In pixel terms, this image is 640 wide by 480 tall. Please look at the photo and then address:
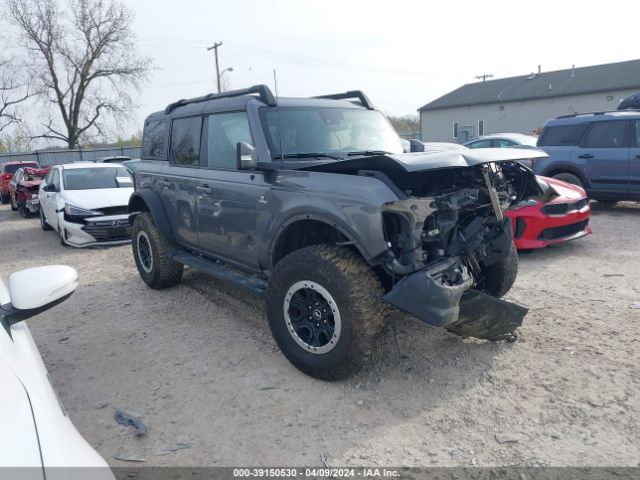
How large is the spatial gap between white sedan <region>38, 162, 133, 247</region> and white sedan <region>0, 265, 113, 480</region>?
7114mm

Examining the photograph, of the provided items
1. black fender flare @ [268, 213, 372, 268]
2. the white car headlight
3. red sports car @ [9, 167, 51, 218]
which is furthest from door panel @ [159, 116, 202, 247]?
red sports car @ [9, 167, 51, 218]

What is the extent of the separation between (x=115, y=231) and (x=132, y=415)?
20.6 feet

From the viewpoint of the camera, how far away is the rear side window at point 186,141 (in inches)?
208

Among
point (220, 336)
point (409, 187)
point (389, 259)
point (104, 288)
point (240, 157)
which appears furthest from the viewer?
point (104, 288)

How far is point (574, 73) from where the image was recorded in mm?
35094

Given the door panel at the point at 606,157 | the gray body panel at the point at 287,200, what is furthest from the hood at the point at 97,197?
the door panel at the point at 606,157

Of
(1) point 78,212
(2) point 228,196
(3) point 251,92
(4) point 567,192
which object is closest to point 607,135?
(4) point 567,192

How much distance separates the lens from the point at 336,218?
11.4 feet

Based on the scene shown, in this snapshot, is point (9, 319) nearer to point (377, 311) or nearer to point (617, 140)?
point (377, 311)

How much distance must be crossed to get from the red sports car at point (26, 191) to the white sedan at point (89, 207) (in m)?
3.93

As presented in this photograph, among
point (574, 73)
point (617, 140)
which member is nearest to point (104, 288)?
point (617, 140)

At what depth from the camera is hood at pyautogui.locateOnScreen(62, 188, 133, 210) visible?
29.7ft

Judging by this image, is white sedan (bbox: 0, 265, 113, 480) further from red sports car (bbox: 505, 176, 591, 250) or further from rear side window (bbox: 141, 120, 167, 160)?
red sports car (bbox: 505, 176, 591, 250)

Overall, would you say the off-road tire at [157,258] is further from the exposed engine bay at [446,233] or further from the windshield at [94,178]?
the windshield at [94,178]
